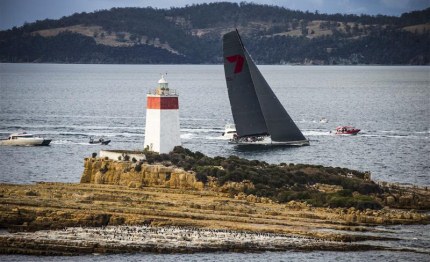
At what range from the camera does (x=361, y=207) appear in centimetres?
4844

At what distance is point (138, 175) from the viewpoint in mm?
53375

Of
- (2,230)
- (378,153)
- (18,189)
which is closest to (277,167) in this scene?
(18,189)

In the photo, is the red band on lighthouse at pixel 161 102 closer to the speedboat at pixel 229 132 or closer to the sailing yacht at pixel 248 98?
the sailing yacht at pixel 248 98

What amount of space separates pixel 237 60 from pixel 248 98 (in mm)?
2988

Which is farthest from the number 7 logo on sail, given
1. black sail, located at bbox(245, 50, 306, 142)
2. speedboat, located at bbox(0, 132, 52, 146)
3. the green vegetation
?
the green vegetation

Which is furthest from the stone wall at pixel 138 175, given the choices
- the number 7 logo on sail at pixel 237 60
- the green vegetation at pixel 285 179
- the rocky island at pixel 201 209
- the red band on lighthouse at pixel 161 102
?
the number 7 logo on sail at pixel 237 60

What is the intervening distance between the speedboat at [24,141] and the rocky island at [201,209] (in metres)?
26.5

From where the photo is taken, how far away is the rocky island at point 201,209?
4128cm

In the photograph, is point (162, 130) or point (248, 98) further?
point (248, 98)

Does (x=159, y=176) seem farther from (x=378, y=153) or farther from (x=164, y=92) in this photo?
(x=378, y=153)

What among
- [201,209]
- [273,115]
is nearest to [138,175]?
[201,209]

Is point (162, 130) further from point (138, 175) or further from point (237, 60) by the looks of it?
point (237, 60)

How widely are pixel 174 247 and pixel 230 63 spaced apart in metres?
44.8

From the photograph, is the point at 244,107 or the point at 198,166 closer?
the point at 198,166
